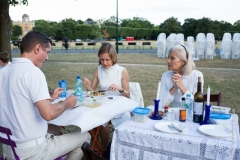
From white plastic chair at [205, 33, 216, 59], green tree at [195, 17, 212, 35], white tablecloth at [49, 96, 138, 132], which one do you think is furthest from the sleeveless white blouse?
green tree at [195, 17, 212, 35]

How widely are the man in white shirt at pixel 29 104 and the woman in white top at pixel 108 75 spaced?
1.26 meters

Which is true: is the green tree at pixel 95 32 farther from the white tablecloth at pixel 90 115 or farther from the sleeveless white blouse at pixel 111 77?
the white tablecloth at pixel 90 115

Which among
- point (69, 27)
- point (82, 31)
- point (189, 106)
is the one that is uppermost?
point (69, 27)

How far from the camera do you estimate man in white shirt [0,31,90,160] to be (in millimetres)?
1906

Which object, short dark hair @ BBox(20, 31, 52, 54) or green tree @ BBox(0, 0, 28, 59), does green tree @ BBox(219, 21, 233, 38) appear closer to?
green tree @ BBox(0, 0, 28, 59)

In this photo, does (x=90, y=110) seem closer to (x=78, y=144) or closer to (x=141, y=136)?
(x=78, y=144)

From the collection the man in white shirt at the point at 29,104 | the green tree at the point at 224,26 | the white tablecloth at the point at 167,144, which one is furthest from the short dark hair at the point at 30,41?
the green tree at the point at 224,26

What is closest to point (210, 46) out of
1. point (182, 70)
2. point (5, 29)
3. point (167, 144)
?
point (5, 29)

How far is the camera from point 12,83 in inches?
75.9

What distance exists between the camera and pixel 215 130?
6.04ft

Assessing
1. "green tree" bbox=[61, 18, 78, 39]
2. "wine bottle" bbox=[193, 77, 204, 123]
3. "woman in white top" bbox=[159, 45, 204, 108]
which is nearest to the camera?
"wine bottle" bbox=[193, 77, 204, 123]

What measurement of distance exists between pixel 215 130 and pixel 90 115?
3.70 feet

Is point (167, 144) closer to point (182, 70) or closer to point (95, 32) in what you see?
point (182, 70)

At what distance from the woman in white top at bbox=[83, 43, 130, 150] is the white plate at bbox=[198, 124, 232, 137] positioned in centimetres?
159
